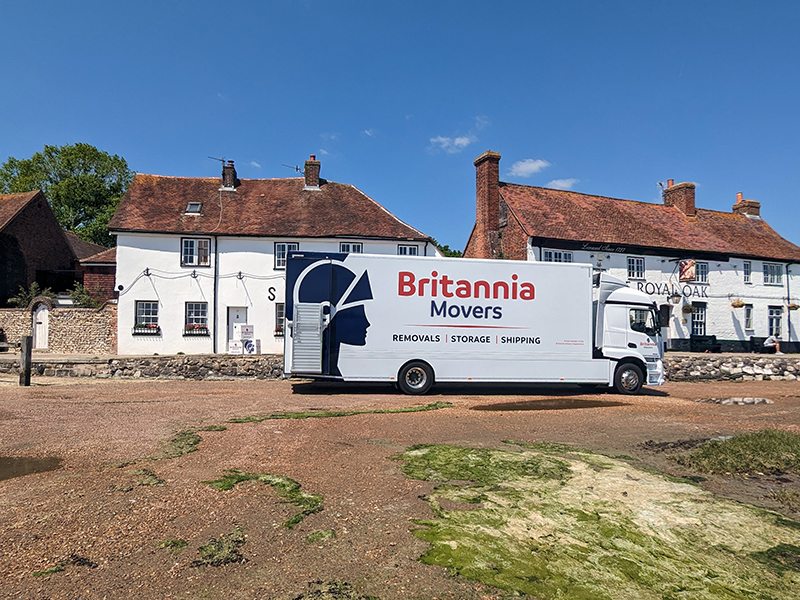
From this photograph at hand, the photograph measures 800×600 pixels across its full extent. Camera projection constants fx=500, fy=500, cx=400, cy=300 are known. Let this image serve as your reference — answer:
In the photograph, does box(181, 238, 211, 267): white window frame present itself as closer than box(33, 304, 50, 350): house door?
Yes

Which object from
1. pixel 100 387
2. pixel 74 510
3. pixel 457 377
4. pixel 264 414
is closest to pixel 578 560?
pixel 74 510

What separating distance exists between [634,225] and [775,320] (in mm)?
10616

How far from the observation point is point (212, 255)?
76.8 feet

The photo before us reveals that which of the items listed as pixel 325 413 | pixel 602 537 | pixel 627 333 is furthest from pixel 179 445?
pixel 627 333

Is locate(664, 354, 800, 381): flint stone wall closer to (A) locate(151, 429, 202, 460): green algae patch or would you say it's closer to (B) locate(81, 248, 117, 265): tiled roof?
(A) locate(151, 429, 202, 460): green algae patch

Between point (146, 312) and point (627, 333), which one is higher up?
point (146, 312)

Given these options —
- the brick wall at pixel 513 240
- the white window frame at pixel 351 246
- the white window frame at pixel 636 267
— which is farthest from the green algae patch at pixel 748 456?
the white window frame at pixel 636 267

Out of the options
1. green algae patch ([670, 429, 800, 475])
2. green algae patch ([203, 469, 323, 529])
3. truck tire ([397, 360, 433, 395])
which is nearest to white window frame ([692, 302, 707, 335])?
truck tire ([397, 360, 433, 395])

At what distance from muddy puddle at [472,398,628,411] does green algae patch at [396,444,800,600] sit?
5282 mm

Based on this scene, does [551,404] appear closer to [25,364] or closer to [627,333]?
[627,333]

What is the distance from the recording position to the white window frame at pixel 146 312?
74.3 ft

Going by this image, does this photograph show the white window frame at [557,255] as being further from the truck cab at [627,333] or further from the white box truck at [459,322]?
the white box truck at [459,322]

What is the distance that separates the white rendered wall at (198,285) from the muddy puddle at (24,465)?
668 inches

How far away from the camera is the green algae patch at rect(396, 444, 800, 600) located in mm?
3502
